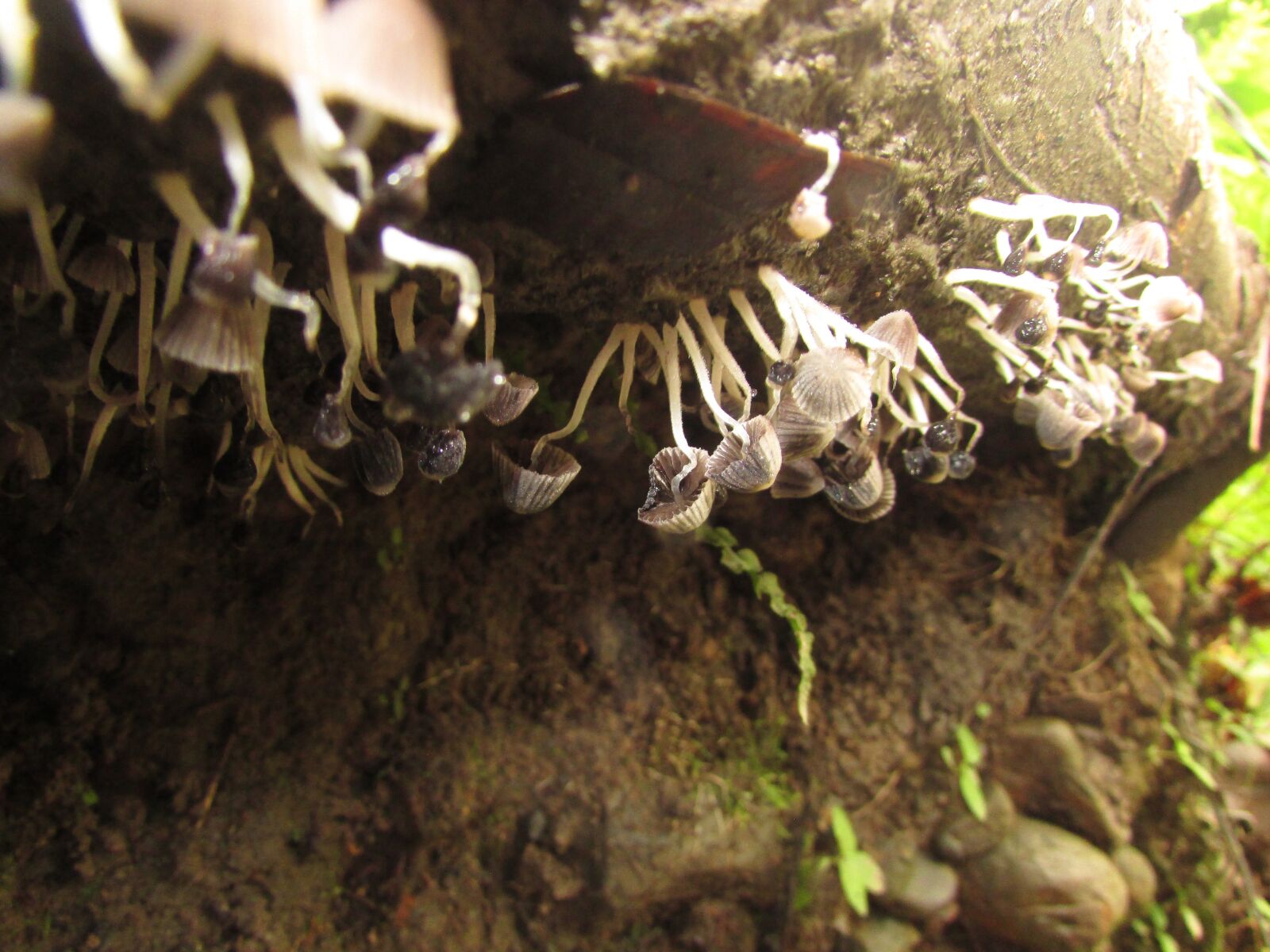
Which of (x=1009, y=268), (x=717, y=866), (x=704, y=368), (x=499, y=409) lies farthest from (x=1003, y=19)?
(x=717, y=866)

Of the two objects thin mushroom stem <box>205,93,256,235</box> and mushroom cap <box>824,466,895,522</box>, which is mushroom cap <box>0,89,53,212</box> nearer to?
thin mushroom stem <box>205,93,256,235</box>

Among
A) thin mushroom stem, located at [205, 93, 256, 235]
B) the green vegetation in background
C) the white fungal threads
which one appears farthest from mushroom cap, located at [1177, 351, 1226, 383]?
thin mushroom stem, located at [205, 93, 256, 235]

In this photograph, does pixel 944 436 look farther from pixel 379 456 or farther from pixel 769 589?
pixel 379 456

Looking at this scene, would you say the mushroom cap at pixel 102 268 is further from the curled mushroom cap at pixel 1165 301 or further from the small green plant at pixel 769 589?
the curled mushroom cap at pixel 1165 301

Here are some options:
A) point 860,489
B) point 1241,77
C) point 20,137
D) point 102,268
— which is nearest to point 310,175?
point 20,137

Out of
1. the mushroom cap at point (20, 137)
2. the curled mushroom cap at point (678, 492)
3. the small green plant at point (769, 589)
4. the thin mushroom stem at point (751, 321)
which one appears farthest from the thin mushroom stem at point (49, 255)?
the small green plant at point (769, 589)
